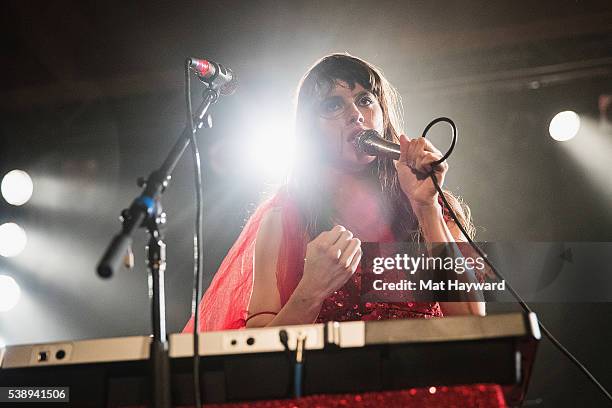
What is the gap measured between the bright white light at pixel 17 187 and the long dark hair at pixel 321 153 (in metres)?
1.73

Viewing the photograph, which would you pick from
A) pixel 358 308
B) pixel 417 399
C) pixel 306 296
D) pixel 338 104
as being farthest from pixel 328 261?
pixel 338 104

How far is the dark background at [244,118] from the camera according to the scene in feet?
7.69

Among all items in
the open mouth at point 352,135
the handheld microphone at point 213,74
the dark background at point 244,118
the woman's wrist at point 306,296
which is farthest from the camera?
the dark background at point 244,118

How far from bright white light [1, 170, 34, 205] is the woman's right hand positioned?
2182 millimetres

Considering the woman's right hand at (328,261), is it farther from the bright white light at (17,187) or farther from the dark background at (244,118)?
the bright white light at (17,187)

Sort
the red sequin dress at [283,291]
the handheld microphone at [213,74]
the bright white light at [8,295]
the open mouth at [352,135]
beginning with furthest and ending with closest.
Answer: the bright white light at [8,295]
the open mouth at [352,135]
the red sequin dress at [283,291]
the handheld microphone at [213,74]

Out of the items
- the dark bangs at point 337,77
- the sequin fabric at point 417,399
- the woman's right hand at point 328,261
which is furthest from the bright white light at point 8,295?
the sequin fabric at point 417,399

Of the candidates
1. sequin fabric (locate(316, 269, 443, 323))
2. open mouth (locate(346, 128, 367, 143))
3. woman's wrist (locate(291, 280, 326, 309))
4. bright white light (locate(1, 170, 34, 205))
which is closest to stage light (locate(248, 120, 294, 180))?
open mouth (locate(346, 128, 367, 143))

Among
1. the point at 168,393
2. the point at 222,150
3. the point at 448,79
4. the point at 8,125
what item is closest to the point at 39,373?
the point at 168,393

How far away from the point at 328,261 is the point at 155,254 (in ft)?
1.68

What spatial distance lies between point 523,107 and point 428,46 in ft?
1.49

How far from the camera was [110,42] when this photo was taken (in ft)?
9.10

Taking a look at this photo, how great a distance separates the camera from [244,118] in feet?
8.66

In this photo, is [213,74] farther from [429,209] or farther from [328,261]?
[429,209]
